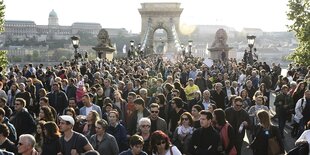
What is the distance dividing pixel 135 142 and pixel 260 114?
2.59 meters

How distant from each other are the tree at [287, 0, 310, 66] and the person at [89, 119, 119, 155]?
19698 millimetres

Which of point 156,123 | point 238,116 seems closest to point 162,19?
point 238,116

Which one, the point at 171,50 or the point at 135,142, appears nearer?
the point at 135,142

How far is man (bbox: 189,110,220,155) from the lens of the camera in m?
8.47

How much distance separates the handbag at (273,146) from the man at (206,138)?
92cm

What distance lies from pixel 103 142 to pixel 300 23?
20.8m

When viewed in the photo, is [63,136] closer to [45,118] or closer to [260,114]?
[45,118]

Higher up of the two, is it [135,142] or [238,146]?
[135,142]

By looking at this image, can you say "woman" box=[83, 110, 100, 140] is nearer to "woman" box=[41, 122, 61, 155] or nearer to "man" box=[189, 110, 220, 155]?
"woman" box=[41, 122, 61, 155]

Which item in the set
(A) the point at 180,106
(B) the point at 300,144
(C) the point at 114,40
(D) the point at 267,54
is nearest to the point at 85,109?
(A) the point at 180,106

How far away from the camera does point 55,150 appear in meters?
7.89

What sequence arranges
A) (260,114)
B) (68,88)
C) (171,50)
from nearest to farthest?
(260,114), (68,88), (171,50)

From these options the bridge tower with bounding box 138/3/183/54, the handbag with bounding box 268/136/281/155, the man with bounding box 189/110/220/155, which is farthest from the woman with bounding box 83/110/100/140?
the bridge tower with bounding box 138/3/183/54

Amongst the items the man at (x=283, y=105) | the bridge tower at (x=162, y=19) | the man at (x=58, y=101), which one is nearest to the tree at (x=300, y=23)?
the man at (x=283, y=105)
